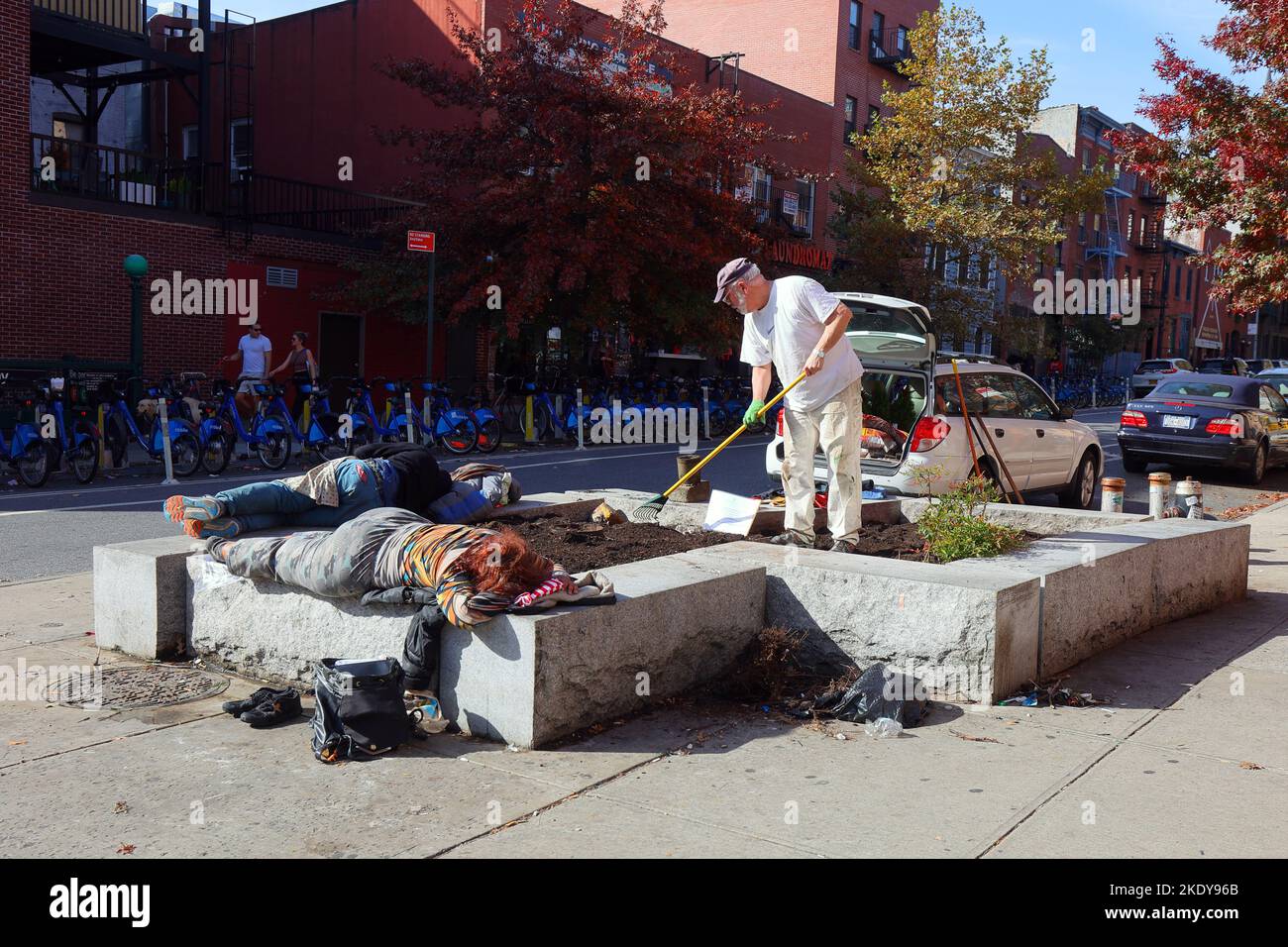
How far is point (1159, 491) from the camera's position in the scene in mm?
9117

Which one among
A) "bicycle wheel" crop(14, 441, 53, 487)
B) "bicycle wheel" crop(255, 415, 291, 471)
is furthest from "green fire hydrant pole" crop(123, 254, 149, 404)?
"bicycle wheel" crop(14, 441, 53, 487)

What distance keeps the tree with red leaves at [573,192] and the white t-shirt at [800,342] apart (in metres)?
12.3

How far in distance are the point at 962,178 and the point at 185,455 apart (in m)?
23.0

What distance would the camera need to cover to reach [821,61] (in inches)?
1500

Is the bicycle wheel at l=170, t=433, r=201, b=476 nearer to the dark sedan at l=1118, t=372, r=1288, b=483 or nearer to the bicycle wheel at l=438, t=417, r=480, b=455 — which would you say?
the bicycle wheel at l=438, t=417, r=480, b=455

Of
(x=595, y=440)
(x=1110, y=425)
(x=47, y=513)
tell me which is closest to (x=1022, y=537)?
(x=47, y=513)

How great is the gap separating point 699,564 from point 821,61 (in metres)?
35.6

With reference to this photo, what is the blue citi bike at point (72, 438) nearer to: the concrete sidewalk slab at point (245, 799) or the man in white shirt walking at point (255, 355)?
the man in white shirt walking at point (255, 355)

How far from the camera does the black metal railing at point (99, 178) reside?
19.6m

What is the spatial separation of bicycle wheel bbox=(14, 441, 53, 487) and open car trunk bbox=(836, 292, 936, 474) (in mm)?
8886

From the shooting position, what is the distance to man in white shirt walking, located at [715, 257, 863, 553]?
6.90 metres

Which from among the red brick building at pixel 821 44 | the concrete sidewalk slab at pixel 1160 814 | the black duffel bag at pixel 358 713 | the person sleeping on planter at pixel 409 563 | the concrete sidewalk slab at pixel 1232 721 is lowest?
the concrete sidewalk slab at pixel 1160 814

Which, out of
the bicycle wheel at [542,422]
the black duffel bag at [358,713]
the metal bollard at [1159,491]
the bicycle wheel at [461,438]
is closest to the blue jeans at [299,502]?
the black duffel bag at [358,713]

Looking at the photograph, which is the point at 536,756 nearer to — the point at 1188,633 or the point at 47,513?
the point at 1188,633
